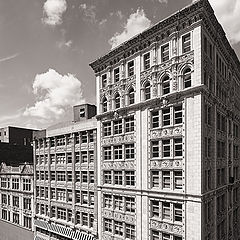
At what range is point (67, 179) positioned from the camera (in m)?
38.5

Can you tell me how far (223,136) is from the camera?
30.6 metres

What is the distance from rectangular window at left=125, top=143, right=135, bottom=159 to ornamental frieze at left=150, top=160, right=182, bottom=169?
124 inches

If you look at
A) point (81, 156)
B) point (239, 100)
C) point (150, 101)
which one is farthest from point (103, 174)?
point (239, 100)

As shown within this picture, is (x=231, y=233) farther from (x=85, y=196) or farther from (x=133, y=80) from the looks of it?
(x=133, y=80)

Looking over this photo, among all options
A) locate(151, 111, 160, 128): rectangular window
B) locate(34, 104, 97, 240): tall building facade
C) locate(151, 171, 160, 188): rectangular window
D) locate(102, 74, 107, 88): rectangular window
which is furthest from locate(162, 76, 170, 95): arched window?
locate(34, 104, 97, 240): tall building facade

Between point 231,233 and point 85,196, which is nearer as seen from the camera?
point 231,233

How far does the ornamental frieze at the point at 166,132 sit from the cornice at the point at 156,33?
1044cm

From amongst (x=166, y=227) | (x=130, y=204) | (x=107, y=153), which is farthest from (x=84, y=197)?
(x=166, y=227)

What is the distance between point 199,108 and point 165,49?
8.27 meters

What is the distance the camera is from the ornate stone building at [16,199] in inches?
1790

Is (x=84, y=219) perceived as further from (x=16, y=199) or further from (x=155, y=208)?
(x=16, y=199)

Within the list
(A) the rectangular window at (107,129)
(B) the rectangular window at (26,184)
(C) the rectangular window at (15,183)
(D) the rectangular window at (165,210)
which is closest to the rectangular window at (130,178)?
(D) the rectangular window at (165,210)

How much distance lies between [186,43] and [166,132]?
31.9 feet

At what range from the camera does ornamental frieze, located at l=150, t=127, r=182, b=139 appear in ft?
82.9
